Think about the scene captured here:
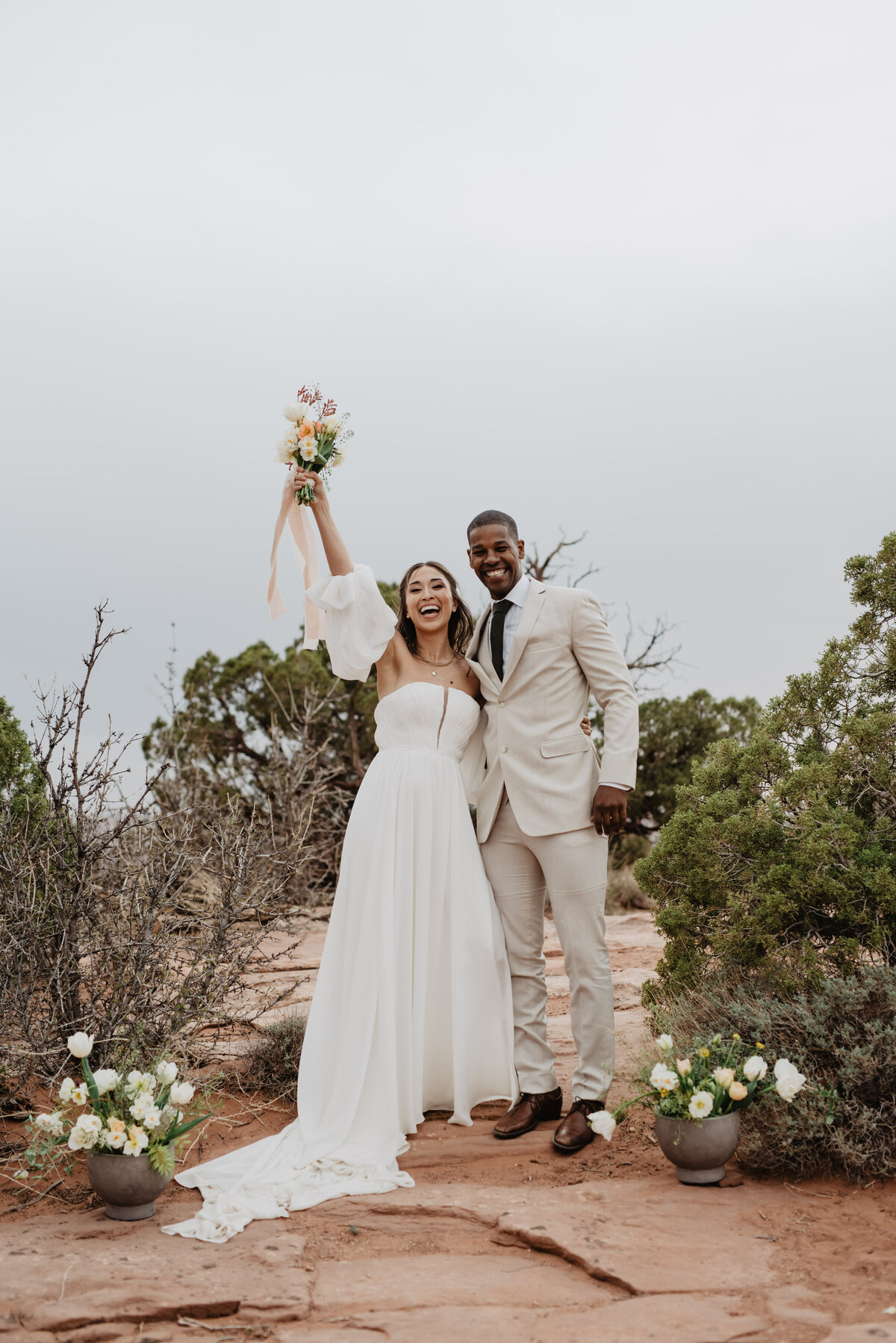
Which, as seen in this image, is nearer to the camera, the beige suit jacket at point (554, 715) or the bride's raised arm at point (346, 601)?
the beige suit jacket at point (554, 715)

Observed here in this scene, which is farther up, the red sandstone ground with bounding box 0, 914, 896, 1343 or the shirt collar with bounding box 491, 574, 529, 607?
the shirt collar with bounding box 491, 574, 529, 607

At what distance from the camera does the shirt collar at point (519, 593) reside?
457 cm

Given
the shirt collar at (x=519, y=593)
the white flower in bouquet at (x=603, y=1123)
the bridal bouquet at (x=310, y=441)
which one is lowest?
the white flower in bouquet at (x=603, y=1123)

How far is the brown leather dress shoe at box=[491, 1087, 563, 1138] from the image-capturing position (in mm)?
4293

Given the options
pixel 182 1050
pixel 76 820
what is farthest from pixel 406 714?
pixel 182 1050

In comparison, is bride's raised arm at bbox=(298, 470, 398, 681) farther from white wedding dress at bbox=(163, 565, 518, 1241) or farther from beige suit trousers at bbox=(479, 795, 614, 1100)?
beige suit trousers at bbox=(479, 795, 614, 1100)

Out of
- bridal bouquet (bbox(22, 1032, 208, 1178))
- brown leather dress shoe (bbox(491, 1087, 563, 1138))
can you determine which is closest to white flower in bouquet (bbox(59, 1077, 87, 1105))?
bridal bouquet (bbox(22, 1032, 208, 1178))

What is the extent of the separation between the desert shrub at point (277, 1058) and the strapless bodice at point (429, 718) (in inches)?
65.0

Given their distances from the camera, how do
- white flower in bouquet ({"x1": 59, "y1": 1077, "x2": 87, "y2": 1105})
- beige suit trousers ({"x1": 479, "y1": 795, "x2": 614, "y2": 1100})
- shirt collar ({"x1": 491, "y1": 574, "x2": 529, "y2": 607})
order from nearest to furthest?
white flower in bouquet ({"x1": 59, "y1": 1077, "x2": 87, "y2": 1105}), beige suit trousers ({"x1": 479, "y1": 795, "x2": 614, "y2": 1100}), shirt collar ({"x1": 491, "y1": 574, "x2": 529, "y2": 607})

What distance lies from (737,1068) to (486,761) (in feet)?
5.16

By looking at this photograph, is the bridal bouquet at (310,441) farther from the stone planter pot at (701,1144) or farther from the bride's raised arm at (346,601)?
the stone planter pot at (701,1144)

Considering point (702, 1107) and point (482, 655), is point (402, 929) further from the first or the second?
point (702, 1107)

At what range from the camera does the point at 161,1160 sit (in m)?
3.59

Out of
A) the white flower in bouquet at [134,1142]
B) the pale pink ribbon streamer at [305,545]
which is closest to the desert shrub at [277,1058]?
the white flower in bouquet at [134,1142]
